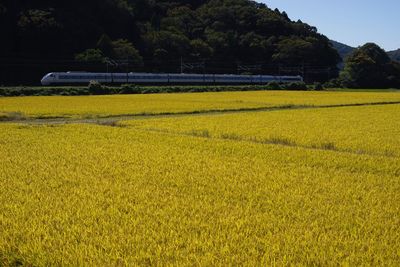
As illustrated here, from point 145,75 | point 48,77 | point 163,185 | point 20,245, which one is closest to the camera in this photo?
point 20,245

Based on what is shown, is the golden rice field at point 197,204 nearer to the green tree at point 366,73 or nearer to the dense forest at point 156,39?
the dense forest at point 156,39

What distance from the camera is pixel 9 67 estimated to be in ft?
247

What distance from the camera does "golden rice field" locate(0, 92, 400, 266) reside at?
5684mm

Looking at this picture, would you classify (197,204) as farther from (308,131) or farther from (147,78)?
(147,78)

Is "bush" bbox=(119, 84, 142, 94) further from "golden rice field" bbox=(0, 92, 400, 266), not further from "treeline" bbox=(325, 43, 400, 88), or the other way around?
"golden rice field" bbox=(0, 92, 400, 266)

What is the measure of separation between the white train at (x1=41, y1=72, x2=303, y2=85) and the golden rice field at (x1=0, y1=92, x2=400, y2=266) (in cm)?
5106

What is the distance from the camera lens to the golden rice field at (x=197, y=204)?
5.68 m

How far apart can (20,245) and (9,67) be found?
74.6 m

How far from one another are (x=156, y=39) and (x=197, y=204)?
96587 mm

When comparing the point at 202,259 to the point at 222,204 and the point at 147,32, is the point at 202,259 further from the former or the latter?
the point at 147,32

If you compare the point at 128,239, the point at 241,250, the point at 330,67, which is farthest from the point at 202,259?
the point at 330,67

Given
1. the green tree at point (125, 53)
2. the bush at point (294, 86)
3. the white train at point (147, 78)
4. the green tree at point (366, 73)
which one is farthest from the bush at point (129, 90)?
the green tree at point (366, 73)

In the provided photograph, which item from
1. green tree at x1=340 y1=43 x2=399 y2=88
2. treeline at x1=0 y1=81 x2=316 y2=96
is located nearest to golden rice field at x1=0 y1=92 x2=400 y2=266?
treeline at x1=0 y1=81 x2=316 y2=96

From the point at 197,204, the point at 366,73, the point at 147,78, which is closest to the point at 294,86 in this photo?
the point at 147,78
